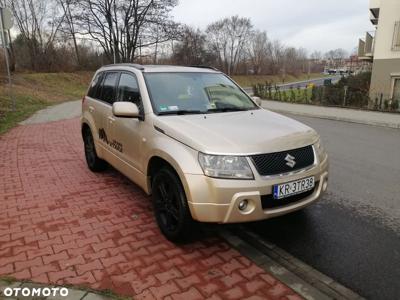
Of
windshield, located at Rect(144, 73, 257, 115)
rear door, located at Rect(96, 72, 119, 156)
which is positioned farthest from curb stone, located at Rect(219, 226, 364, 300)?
rear door, located at Rect(96, 72, 119, 156)

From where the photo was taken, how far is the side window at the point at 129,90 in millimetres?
4314

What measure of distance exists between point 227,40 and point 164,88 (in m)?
66.3

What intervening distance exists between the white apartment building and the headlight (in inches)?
730

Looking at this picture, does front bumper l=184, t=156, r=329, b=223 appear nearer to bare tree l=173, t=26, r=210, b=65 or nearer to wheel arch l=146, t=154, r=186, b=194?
wheel arch l=146, t=154, r=186, b=194

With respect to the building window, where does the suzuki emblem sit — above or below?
below

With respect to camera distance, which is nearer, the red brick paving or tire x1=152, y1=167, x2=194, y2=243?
the red brick paving

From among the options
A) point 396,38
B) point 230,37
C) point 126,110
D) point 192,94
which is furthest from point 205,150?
point 230,37

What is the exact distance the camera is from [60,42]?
40.8 meters

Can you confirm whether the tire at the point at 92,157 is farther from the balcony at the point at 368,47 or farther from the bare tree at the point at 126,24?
the bare tree at the point at 126,24

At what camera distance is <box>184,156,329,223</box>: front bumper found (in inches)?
121

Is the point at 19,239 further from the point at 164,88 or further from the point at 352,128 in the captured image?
the point at 352,128

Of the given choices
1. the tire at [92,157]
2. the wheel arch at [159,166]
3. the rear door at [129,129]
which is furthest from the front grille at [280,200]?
the tire at [92,157]

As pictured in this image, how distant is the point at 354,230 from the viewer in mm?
3990

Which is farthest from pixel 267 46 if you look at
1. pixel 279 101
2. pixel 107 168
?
pixel 107 168
